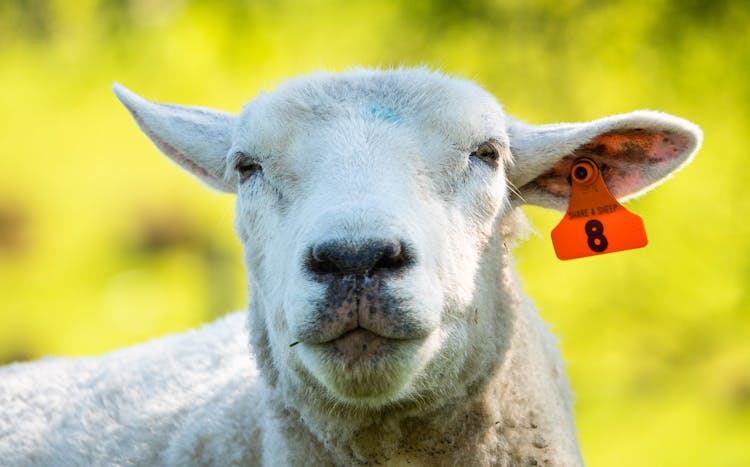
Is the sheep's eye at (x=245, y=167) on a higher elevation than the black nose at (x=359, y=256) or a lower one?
higher

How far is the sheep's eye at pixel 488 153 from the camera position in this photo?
3.41m

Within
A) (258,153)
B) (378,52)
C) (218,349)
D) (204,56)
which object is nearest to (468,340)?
(258,153)

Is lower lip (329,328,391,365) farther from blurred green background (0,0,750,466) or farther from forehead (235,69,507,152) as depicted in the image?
blurred green background (0,0,750,466)

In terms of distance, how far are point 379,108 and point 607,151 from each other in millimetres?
923

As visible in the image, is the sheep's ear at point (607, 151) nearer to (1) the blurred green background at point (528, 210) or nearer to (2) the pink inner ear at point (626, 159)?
(2) the pink inner ear at point (626, 159)

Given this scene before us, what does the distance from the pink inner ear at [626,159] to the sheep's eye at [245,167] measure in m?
1.06

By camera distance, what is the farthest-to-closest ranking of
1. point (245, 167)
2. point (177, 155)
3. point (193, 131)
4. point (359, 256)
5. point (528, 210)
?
1. point (528, 210)
2. point (177, 155)
3. point (193, 131)
4. point (245, 167)
5. point (359, 256)

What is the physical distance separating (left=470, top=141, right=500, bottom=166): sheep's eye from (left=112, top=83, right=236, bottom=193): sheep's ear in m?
1.05

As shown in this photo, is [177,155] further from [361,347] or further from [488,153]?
[361,347]

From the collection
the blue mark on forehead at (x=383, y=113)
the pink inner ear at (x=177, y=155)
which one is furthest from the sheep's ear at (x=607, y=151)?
the pink inner ear at (x=177, y=155)

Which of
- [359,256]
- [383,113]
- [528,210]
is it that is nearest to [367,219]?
[359,256]

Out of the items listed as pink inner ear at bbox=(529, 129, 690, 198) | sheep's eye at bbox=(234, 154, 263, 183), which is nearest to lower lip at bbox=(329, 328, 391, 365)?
sheep's eye at bbox=(234, 154, 263, 183)

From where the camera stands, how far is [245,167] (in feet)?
11.8

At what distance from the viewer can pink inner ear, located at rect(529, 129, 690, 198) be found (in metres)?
3.58
